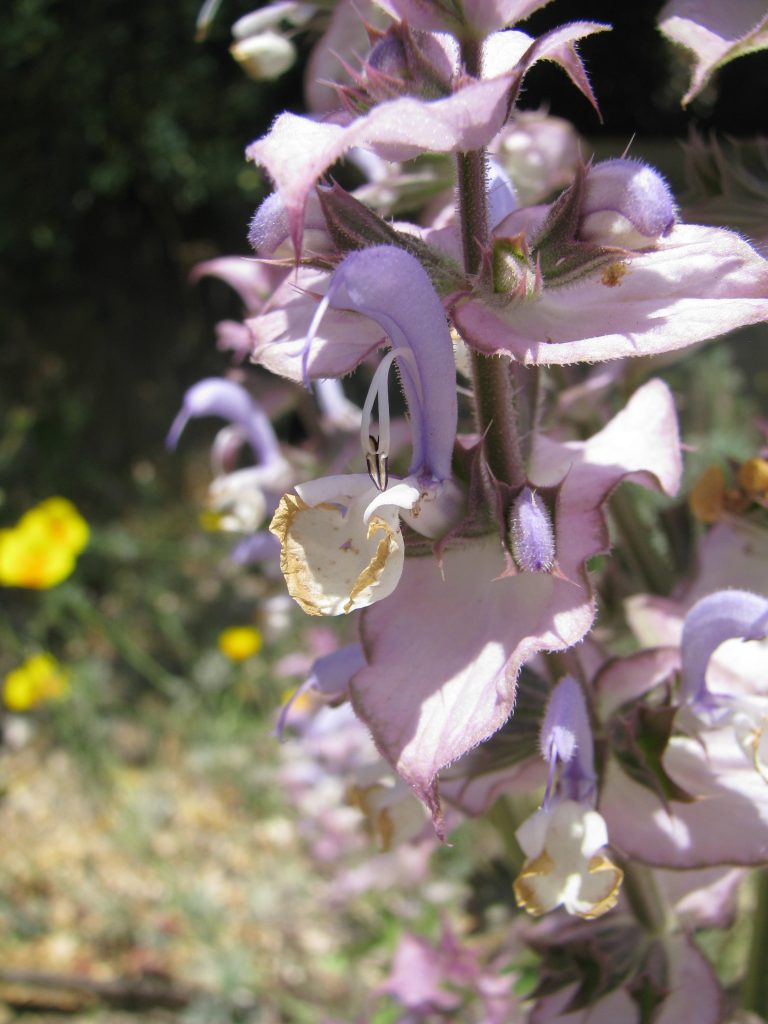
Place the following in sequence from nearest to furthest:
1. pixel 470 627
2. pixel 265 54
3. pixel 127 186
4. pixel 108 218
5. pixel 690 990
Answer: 1. pixel 470 627
2. pixel 690 990
3. pixel 265 54
4. pixel 127 186
5. pixel 108 218

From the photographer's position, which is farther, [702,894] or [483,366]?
[702,894]

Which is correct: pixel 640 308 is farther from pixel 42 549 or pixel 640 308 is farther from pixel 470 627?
pixel 42 549

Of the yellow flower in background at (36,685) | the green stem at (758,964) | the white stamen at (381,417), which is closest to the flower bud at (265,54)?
the white stamen at (381,417)

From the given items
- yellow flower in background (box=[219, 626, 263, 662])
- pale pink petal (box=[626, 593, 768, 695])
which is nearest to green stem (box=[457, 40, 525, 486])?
pale pink petal (box=[626, 593, 768, 695])

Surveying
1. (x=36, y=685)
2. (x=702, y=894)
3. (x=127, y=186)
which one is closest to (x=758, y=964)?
(x=702, y=894)

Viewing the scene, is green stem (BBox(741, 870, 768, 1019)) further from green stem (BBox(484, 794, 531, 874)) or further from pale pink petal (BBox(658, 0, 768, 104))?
pale pink petal (BBox(658, 0, 768, 104))

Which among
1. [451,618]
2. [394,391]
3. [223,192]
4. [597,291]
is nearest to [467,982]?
[451,618]
